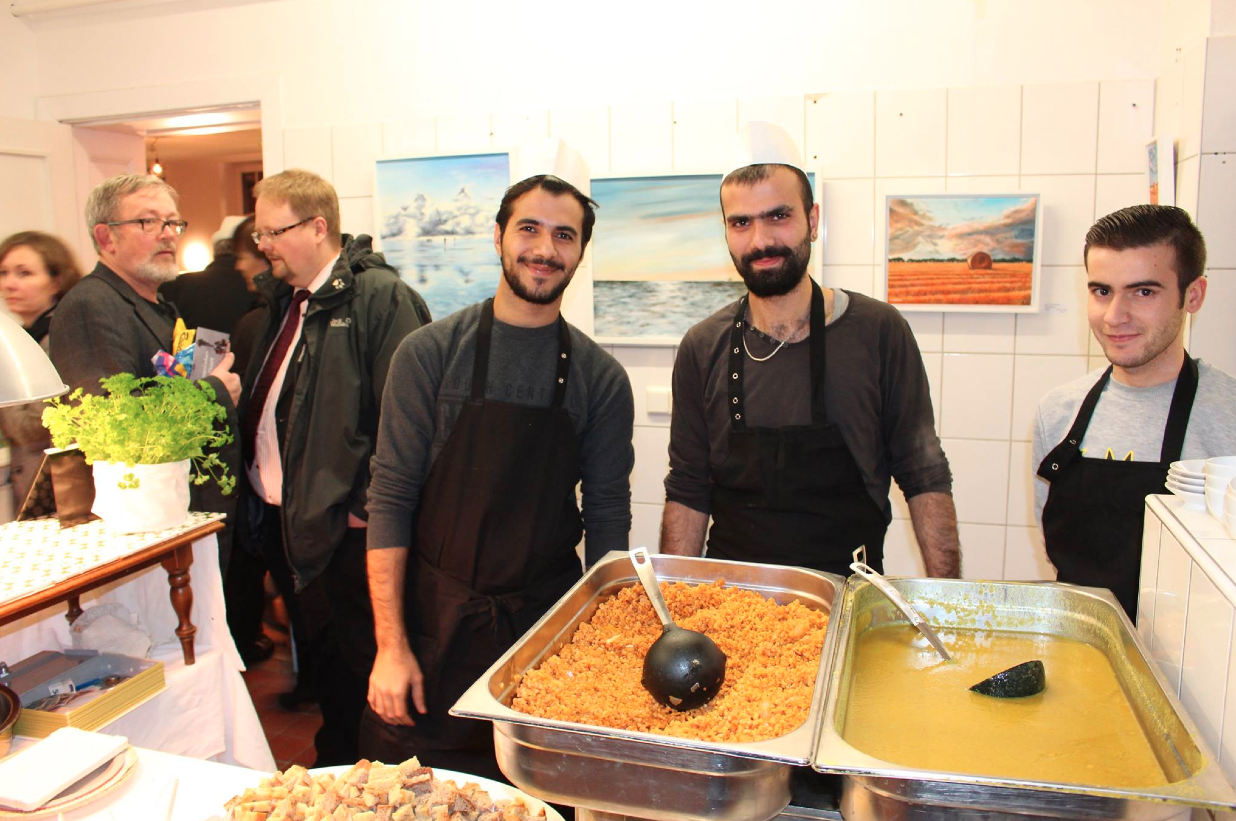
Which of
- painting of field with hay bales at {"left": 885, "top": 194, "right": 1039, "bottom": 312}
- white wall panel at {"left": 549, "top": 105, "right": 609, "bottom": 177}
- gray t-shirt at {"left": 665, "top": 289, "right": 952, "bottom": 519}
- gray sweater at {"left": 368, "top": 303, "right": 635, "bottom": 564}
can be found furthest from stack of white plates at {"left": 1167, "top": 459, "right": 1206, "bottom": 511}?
white wall panel at {"left": 549, "top": 105, "right": 609, "bottom": 177}

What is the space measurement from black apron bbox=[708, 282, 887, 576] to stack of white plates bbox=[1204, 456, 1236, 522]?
743 mm

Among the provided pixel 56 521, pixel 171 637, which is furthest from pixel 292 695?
pixel 56 521

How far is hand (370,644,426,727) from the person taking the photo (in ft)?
5.91

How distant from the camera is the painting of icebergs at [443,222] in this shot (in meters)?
3.23

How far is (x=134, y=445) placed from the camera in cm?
192

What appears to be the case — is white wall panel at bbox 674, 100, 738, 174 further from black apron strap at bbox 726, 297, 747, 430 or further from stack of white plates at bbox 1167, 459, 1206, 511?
stack of white plates at bbox 1167, 459, 1206, 511

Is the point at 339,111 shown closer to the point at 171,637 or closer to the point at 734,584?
the point at 171,637

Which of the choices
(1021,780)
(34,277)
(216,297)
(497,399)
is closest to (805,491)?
(497,399)

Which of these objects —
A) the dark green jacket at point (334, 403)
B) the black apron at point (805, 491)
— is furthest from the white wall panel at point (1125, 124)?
the dark green jacket at point (334, 403)

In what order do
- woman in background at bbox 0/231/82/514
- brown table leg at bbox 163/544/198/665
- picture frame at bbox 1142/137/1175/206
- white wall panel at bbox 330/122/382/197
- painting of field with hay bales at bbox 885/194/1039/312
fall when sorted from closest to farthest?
brown table leg at bbox 163/544/198/665
picture frame at bbox 1142/137/1175/206
painting of field with hay bales at bbox 885/194/1039/312
woman in background at bbox 0/231/82/514
white wall panel at bbox 330/122/382/197

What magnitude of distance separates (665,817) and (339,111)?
126 inches

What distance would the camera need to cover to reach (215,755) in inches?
82.0

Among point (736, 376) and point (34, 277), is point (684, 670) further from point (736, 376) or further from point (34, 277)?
point (34, 277)

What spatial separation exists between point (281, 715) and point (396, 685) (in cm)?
174
